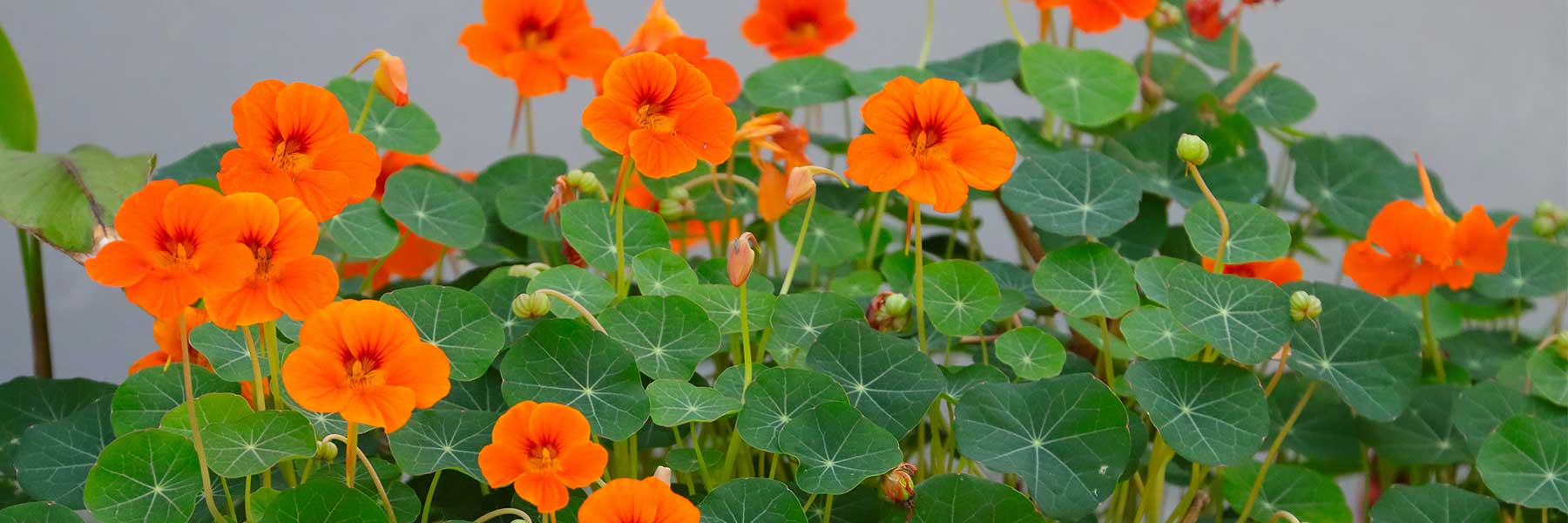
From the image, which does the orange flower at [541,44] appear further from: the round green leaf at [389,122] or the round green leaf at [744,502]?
the round green leaf at [744,502]

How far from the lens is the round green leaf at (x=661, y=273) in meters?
0.89

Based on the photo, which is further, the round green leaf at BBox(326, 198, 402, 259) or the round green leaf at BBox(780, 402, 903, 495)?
the round green leaf at BBox(326, 198, 402, 259)

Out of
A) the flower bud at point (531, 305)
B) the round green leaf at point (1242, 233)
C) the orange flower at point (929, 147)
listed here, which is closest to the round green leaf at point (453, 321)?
the flower bud at point (531, 305)

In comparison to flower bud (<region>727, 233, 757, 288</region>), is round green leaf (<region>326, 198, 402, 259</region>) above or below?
below

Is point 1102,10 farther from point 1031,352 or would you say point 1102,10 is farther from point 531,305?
point 531,305

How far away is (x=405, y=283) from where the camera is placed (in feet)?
3.49

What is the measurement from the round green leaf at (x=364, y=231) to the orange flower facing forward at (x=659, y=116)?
0.33 meters

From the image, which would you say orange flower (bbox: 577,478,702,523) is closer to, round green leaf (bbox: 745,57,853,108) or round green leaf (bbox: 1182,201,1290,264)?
round green leaf (bbox: 1182,201,1290,264)

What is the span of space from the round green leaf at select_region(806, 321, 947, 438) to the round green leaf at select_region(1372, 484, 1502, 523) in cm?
36

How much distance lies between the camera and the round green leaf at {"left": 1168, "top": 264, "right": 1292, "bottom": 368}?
837 millimetres

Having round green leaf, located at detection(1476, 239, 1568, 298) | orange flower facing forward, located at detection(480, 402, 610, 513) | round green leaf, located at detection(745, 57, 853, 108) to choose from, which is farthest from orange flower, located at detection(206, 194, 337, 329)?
round green leaf, located at detection(1476, 239, 1568, 298)

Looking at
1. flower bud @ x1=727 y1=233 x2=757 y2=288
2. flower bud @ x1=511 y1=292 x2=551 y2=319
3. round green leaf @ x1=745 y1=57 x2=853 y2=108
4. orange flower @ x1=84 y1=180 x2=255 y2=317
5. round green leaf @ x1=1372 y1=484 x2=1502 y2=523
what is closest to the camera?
orange flower @ x1=84 y1=180 x2=255 y2=317

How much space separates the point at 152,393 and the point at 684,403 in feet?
1.15

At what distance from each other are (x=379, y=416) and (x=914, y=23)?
150 centimetres
